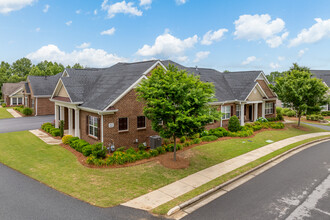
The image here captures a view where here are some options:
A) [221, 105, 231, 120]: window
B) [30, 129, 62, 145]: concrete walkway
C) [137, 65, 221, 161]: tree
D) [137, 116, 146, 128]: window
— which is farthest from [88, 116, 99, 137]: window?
[221, 105, 231, 120]: window

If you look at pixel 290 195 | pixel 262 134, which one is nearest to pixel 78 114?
pixel 290 195

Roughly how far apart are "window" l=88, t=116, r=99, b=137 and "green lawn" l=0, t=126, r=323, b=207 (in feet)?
7.51

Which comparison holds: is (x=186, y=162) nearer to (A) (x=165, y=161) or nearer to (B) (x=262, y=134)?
(A) (x=165, y=161)

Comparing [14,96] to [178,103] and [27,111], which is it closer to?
[27,111]

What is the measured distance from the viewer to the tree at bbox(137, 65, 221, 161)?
1303cm

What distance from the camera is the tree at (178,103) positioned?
13.0 metres

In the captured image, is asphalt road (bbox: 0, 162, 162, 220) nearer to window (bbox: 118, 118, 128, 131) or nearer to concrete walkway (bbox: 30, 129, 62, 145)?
window (bbox: 118, 118, 128, 131)

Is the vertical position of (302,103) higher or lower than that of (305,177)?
higher

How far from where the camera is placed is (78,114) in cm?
1991

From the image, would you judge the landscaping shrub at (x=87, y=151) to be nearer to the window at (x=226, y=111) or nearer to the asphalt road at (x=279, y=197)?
the asphalt road at (x=279, y=197)

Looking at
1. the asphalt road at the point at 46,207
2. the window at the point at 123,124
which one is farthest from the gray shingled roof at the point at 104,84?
the asphalt road at the point at 46,207

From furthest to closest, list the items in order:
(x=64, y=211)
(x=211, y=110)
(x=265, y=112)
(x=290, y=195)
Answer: (x=265, y=112)
(x=211, y=110)
(x=290, y=195)
(x=64, y=211)

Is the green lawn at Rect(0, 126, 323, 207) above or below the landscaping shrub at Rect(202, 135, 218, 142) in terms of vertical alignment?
below

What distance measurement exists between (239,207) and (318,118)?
35264mm
